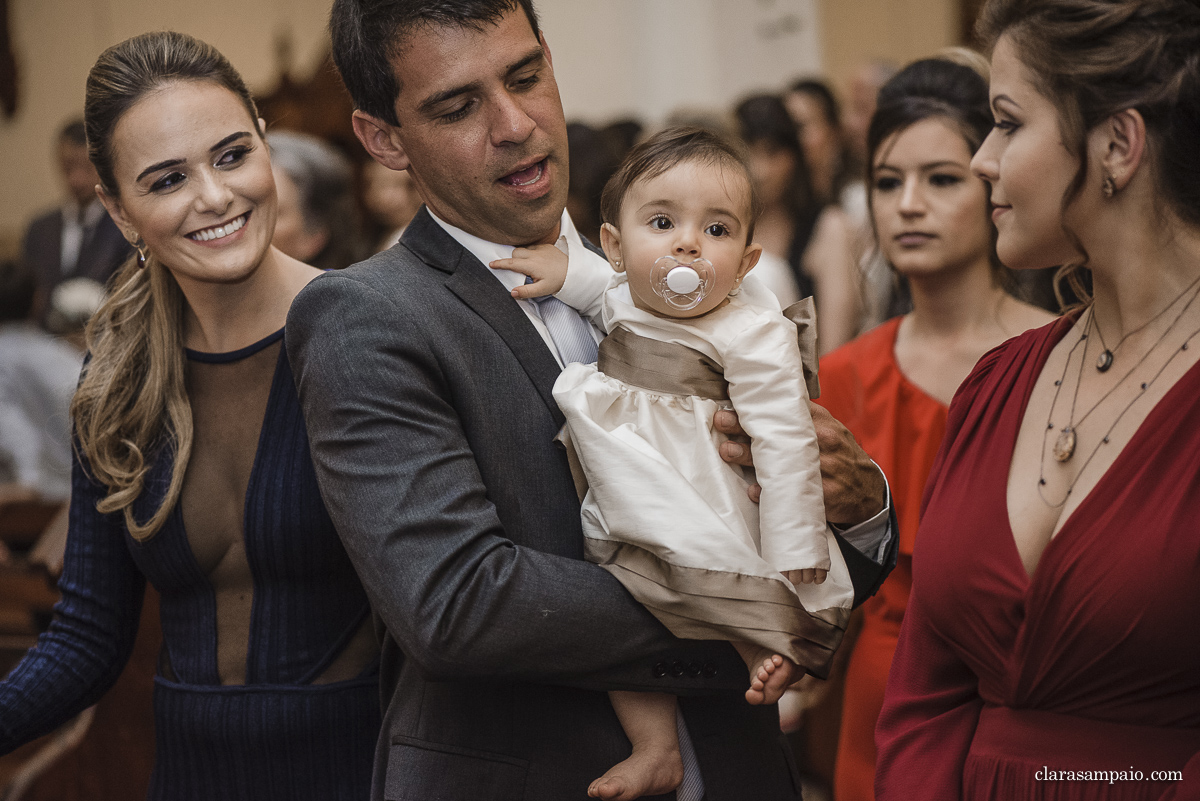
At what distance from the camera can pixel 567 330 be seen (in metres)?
1.82

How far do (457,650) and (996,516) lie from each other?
726 millimetres

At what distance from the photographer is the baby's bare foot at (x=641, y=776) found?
1.55 m

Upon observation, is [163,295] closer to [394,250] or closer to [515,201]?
[394,250]

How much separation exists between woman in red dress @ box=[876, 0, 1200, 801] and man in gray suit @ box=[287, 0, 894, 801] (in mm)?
233

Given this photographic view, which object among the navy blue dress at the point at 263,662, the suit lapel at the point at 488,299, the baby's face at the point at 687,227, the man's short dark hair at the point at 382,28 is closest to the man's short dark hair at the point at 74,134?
the navy blue dress at the point at 263,662

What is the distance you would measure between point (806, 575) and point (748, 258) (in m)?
0.52

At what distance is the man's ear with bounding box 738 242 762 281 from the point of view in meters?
1.78

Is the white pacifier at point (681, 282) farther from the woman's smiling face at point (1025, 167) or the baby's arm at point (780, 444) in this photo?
the woman's smiling face at point (1025, 167)

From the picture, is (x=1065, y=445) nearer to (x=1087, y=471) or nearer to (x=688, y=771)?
(x=1087, y=471)

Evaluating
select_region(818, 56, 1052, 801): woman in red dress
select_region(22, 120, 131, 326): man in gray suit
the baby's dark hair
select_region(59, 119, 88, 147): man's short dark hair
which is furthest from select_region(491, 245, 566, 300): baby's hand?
select_region(59, 119, 88, 147): man's short dark hair

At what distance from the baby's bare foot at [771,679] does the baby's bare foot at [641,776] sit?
0.17 metres

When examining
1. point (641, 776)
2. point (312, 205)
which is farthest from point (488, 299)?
point (312, 205)

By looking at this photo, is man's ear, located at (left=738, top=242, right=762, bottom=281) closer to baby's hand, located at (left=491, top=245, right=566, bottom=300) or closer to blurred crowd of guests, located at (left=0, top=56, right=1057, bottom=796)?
baby's hand, located at (left=491, top=245, right=566, bottom=300)

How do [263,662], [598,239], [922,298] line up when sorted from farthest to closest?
[598,239], [922,298], [263,662]
